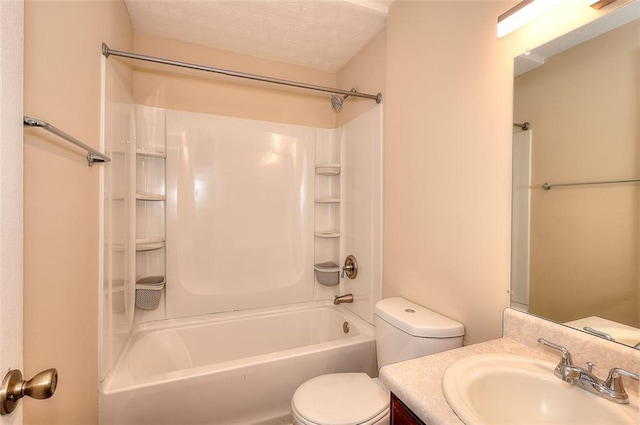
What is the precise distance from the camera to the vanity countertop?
69 centimetres

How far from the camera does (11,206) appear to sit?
1.61ft

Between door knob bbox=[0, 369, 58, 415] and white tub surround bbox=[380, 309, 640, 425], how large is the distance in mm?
763

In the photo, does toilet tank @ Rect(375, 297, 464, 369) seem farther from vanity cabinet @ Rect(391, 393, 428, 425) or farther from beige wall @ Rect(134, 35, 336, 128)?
beige wall @ Rect(134, 35, 336, 128)

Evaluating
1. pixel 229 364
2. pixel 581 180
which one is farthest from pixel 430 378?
pixel 229 364

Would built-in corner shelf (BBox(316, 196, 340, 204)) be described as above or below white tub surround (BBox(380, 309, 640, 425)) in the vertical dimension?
above

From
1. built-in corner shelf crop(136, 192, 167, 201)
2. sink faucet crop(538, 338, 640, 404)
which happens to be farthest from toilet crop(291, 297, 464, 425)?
built-in corner shelf crop(136, 192, 167, 201)

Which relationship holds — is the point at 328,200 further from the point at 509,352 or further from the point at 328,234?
the point at 509,352

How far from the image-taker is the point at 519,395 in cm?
81

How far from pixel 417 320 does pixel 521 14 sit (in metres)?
1.23

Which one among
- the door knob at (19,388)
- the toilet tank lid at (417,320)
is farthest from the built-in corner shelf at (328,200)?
the door knob at (19,388)

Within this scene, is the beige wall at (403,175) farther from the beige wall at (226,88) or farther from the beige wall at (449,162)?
the beige wall at (226,88)

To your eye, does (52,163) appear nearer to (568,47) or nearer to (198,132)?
(198,132)

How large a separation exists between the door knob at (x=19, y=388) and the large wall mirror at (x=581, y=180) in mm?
1305

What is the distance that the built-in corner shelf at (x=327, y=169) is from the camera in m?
2.38
